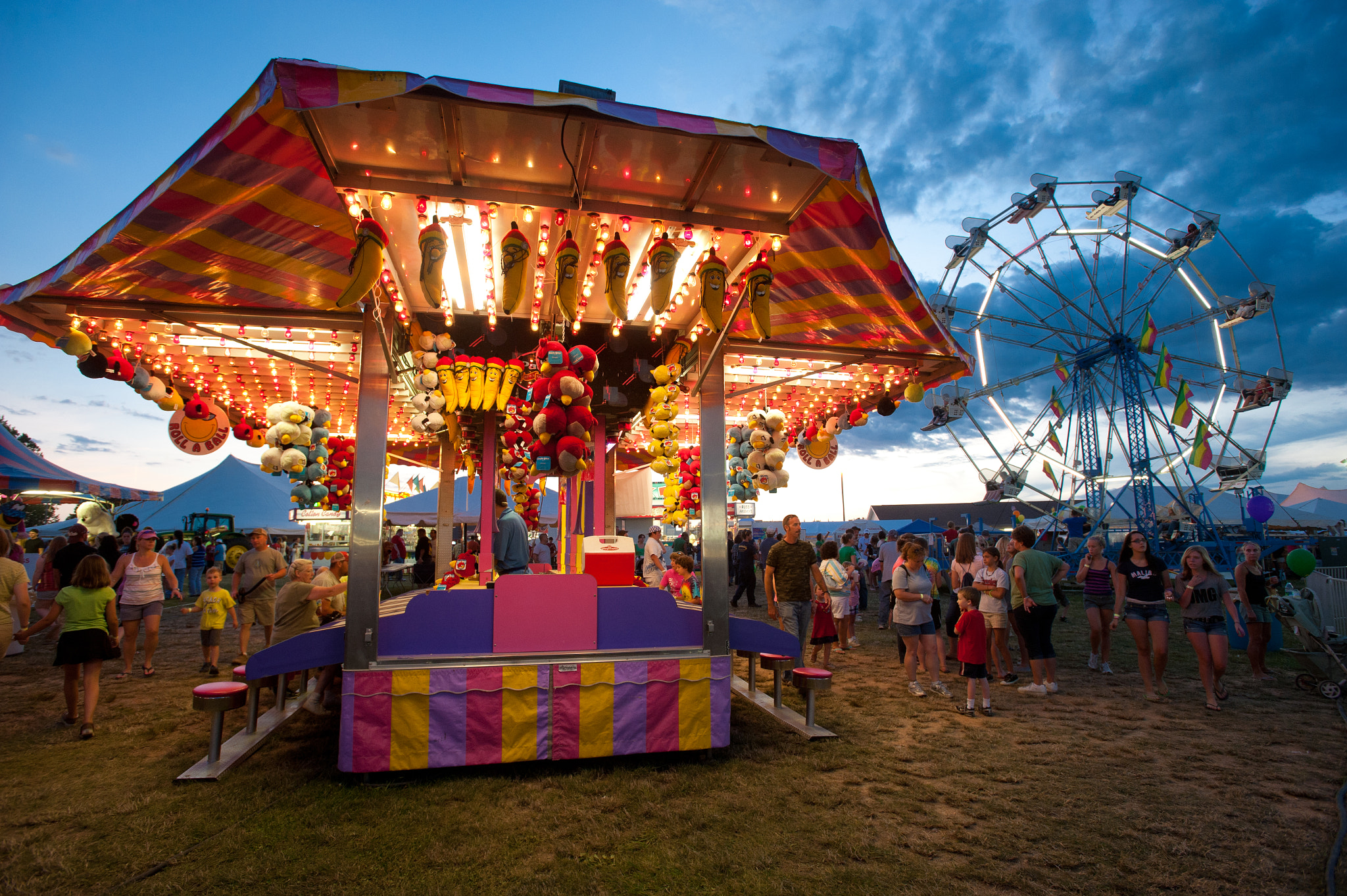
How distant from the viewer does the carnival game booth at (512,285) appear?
115 inches

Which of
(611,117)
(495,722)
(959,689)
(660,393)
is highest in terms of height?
(611,117)

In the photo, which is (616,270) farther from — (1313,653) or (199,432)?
(1313,653)

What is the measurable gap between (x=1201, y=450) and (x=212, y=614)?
19643 millimetres

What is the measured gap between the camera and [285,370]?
22.3ft

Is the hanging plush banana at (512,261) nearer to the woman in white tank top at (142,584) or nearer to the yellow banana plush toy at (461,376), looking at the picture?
the yellow banana plush toy at (461,376)

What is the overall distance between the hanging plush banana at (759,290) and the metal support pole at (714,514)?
504 mm

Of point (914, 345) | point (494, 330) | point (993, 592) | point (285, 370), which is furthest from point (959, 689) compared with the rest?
point (285, 370)

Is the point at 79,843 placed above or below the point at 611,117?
below

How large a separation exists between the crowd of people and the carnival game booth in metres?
1.33

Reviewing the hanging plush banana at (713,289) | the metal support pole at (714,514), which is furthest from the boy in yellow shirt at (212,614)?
the hanging plush banana at (713,289)

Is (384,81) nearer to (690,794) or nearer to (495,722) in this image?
(495,722)

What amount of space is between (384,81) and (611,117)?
91 cm

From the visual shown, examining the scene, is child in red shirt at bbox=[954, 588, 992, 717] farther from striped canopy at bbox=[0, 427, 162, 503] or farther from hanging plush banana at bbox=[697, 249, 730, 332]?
striped canopy at bbox=[0, 427, 162, 503]

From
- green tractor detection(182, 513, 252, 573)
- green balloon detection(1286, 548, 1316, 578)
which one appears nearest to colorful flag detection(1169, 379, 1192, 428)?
green balloon detection(1286, 548, 1316, 578)
